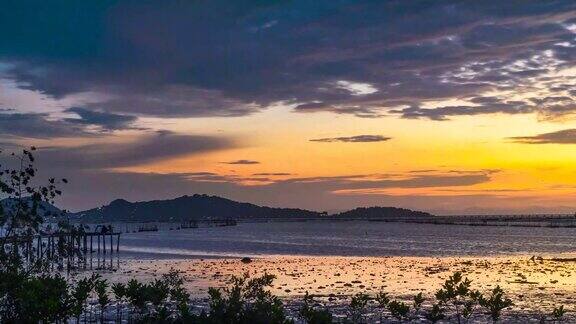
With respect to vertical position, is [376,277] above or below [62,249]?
below

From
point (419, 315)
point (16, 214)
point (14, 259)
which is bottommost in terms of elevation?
point (419, 315)

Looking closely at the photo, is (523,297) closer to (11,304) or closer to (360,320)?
(360,320)

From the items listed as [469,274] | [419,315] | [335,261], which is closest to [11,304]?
[419,315]

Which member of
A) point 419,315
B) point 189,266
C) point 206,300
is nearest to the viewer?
point 419,315

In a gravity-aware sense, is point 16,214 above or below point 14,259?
above

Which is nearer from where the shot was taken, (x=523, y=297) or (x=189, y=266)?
(x=523, y=297)

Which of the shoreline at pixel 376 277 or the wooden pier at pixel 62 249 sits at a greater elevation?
the wooden pier at pixel 62 249

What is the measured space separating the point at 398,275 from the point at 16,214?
42.8 m

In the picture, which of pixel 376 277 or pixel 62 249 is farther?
pixel 376 277

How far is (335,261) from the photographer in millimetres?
85125

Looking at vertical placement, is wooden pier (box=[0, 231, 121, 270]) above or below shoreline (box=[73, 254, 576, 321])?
above

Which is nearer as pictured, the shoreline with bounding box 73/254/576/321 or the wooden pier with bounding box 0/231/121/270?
the wooden pier with bounding box 0/231/121/270

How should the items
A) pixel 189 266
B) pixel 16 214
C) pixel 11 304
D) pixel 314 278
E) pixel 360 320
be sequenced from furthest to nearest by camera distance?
pixel 189 266
pixel 314 278
pixel 360 320
pixel 16 214
pixel 11 304

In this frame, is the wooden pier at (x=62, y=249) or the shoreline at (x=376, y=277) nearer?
the wooden pier at (x=62, y=249)
